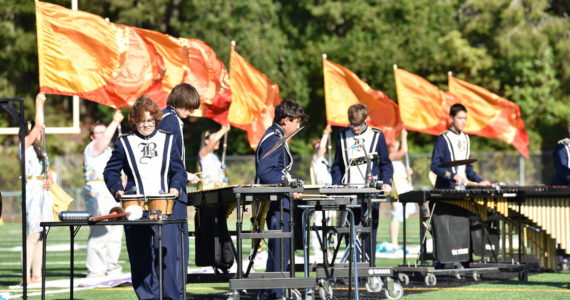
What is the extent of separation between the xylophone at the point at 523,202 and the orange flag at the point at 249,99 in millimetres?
4639

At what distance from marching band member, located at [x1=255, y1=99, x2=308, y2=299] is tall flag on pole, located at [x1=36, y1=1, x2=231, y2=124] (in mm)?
3983

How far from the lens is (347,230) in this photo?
38.2 ft

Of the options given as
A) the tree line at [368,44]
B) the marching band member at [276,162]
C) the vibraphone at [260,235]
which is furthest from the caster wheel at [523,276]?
the tree line at [368,44]

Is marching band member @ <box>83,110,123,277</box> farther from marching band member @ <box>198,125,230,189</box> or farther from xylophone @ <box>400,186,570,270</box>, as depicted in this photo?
xylophone @ <box>400,186,570,270</box>

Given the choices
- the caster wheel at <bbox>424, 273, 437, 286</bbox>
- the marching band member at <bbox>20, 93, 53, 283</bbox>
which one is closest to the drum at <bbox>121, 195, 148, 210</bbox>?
the marching band member at <bbox>20, 93, 53, 283</bbox>

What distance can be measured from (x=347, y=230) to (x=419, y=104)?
909 centimetres

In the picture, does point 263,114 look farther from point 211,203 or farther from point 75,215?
point 75,215

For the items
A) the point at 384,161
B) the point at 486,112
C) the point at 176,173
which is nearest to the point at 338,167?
the point at 384,161

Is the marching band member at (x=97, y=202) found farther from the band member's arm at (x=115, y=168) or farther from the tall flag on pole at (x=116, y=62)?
the band member's arm at (x=115, y=168)

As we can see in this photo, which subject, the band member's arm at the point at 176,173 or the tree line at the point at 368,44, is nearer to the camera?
the band member's arm at the point at 176,173

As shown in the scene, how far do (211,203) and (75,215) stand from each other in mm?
2059

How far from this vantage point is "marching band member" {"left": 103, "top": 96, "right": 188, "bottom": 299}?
9.98m

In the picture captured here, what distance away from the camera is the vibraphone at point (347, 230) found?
10.8 metres

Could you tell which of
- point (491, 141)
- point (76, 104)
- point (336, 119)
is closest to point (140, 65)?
point (76, 104)
